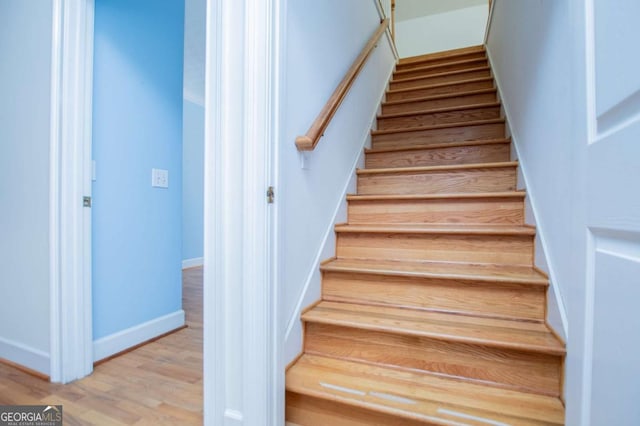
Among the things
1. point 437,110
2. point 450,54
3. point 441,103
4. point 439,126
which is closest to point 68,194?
point 439,126

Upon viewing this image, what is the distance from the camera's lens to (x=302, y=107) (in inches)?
54.0

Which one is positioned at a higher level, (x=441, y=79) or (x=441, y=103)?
(x=441, y=79)

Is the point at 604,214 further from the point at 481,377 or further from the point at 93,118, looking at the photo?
the point at 93,118

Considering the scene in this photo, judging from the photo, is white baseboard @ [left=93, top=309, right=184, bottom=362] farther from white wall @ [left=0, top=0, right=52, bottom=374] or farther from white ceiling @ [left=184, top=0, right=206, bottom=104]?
white ceiling @ [left=184, top=0, right=206, bottom=104]

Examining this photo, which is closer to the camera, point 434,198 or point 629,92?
point 629,92

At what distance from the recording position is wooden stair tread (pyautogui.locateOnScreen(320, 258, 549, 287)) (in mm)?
1290

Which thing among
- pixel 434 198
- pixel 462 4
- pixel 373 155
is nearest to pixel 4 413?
pixel 434 198

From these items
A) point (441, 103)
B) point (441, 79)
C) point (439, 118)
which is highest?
point (441, 79)

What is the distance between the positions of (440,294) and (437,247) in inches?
11.3

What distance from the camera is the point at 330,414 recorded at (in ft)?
3.66

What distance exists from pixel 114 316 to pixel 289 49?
1.66 m

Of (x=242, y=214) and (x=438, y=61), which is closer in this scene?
(x=242, y=214)

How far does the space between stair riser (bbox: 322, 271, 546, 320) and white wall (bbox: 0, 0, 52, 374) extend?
145 centimetres

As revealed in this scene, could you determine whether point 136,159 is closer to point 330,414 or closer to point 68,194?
point 68,194
